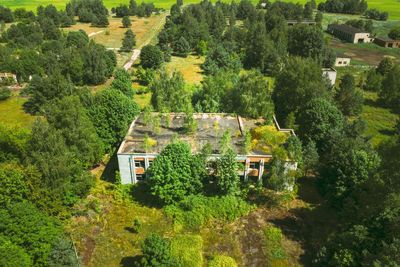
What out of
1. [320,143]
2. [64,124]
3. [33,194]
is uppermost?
[64,124]

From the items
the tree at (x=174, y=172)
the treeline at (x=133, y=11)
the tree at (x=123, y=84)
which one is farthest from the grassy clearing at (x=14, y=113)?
the treeline at (x=133, y=11)

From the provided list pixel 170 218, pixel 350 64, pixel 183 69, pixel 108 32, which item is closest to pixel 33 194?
pixel 170 218

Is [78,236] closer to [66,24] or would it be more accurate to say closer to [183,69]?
[183,69]

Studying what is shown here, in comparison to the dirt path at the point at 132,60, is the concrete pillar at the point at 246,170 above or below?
below

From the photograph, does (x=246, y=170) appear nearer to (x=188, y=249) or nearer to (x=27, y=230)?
(x=188, y=249)

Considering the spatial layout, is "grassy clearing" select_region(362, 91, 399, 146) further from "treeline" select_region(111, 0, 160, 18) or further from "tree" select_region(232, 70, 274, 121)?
"treeline" select_region(111, 0, 160, 18)

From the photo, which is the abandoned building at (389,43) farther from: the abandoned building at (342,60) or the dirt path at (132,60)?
the dirt path at (132,60)

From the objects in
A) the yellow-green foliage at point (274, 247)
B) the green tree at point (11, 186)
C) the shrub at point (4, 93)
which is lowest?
the yellow-green foliage at point (274, 247)
